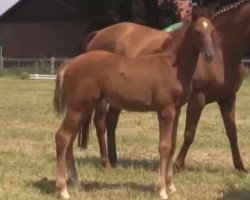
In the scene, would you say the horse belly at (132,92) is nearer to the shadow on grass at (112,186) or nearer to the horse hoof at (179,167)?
the shadow on grass at (112,186)

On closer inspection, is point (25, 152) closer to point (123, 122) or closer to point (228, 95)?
point (228, 95)

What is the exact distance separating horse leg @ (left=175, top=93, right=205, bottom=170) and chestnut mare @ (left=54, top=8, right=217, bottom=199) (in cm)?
137

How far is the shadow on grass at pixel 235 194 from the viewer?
692cm

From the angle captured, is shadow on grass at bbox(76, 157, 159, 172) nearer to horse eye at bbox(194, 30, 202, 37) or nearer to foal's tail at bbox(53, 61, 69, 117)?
foal's tail at bbox(53, 61, 69, 117)

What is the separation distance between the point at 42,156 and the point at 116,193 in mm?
2454

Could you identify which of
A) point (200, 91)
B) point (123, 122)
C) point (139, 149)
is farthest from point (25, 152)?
point (123, 122)

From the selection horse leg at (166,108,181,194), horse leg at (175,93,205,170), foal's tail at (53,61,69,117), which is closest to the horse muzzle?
horse leg at (166,108,181,194)

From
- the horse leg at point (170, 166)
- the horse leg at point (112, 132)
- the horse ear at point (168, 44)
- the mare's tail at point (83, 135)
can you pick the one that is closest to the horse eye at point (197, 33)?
the horse ear at point (168, 44)

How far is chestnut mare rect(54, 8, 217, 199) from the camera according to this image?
264 inches

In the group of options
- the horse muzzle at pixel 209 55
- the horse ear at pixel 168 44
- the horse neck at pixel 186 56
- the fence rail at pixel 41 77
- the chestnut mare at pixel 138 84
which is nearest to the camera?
the horse muzzle at pixel 209 55

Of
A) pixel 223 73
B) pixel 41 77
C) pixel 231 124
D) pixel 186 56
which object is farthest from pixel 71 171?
pixel 41 77

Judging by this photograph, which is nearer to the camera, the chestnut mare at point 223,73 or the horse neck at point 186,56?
the horse neck at point 186,56

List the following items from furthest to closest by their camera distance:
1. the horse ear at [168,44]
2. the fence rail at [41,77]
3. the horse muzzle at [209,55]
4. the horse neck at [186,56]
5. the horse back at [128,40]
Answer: the fence rail at [41,77] < the horse back at [128,40] < the horse ear at [168,44] < the horse neck at [186,56] < the horse muzzle at [209,55]

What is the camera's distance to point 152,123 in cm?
1323
